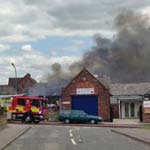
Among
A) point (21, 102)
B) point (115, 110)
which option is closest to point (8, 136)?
point (21, 102)

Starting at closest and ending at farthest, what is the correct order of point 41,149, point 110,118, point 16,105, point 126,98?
1. point 41,149
2. point 16,105
3. point 110,118
4. point 126,98

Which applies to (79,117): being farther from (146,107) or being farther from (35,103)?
(146,107)

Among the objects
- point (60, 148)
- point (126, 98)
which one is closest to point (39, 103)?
point (126, 98)

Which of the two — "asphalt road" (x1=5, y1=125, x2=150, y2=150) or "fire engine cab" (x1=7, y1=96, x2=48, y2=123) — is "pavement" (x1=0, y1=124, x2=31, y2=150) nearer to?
"asphalt road" (x1=5, y1=125, x2=150, y2=150)

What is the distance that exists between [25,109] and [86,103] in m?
15.8

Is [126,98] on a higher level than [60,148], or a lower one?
higher

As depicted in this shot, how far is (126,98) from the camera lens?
75.0 m

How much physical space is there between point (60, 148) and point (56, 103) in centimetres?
5730

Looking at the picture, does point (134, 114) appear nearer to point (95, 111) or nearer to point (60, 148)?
point (95, 111)

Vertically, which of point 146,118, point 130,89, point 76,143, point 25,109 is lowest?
point 76,143

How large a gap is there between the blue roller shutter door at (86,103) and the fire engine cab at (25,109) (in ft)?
44.8

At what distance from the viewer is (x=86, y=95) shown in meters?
71.8

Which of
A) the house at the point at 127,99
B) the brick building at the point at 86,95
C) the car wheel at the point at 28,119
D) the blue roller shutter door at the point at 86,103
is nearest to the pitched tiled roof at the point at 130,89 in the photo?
the house at the point at 127,99

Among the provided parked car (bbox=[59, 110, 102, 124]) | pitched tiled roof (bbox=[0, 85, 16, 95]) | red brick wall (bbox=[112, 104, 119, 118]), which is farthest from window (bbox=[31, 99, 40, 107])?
pitched tiled roof (bbox=[0, 85, 16, 95])
